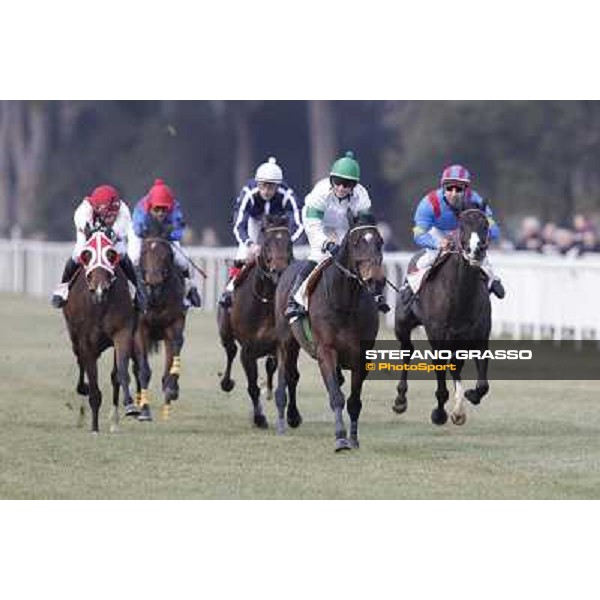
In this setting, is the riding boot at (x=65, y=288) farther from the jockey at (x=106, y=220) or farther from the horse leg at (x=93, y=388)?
the horse leg at (x=93, y=388)

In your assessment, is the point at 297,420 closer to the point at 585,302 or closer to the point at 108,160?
the point at 585,302

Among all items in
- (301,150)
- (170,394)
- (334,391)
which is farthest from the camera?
(301,150)

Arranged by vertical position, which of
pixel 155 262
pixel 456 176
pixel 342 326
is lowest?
pixel 342 326

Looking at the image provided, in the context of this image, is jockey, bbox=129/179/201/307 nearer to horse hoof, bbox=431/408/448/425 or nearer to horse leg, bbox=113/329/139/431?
horse leg, bbox=113/329/139/431

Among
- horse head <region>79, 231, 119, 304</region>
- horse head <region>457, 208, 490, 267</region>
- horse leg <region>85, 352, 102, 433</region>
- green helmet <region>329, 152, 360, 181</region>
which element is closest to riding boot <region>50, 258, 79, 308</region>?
horse head <region>79, 231, 119, 304</region>

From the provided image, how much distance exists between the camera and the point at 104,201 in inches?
574

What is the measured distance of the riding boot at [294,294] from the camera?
13875mm

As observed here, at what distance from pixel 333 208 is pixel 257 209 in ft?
7.26

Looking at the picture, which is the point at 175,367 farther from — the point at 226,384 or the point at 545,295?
the point at 545,295

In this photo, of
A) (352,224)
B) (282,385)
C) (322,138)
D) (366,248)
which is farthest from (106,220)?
(322,138)

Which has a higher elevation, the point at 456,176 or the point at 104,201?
the point at 456,176

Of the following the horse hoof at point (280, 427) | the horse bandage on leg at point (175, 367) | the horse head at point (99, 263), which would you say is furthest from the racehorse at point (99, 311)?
the horse hoof at point (280, 427)

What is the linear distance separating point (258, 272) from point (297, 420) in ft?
4.01

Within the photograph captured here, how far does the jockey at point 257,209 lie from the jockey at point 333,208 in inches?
62.6
